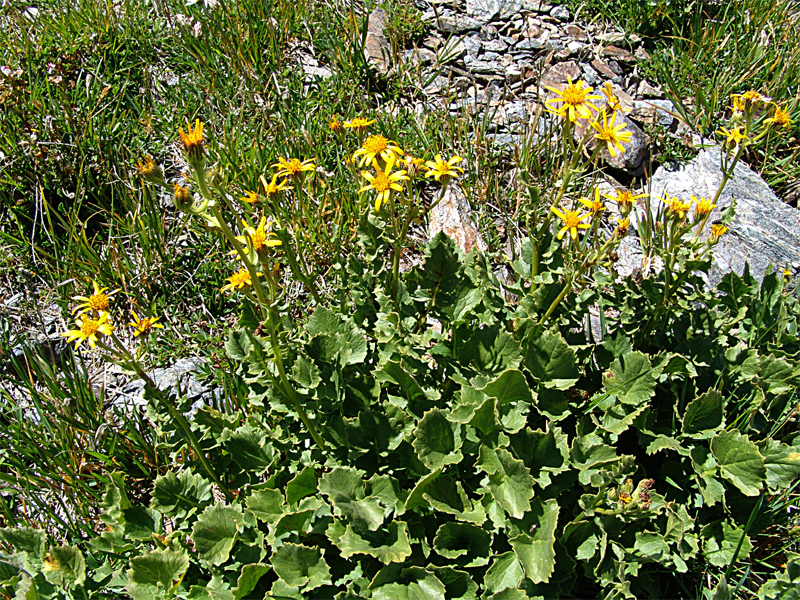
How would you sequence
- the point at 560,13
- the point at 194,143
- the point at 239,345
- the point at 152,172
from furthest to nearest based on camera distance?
the point at 560,13, the point at 239,345, the point at 152,172, the point at 194,143

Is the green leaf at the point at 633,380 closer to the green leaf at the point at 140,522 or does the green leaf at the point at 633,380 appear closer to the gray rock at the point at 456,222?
the gray rock at the point at 456,222

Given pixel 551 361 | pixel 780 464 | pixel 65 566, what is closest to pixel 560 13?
pixel 551 361

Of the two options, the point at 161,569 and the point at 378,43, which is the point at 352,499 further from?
the point at 378,43

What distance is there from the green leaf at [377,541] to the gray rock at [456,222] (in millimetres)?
1963

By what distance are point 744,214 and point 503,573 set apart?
3.08m

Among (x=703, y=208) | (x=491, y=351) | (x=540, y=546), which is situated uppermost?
(x=703, y=208)

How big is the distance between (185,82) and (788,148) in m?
4.55

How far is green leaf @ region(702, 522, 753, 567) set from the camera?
2457 mm

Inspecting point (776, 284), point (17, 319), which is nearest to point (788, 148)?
point (776, 284)

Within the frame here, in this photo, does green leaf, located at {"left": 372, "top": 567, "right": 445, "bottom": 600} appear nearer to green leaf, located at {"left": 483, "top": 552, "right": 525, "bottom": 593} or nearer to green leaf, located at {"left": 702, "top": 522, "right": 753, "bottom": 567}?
green leaf, located at {"left": 483, "top": 552, "right": 525, "bottom": 593}

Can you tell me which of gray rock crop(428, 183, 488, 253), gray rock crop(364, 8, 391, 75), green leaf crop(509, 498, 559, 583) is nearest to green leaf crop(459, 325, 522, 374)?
green leaf crop(509, 498, 559, 583)

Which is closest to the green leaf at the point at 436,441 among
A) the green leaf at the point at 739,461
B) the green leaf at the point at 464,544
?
the green leaf at the point at 464,544

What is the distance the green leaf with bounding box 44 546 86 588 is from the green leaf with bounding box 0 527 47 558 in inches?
5.6

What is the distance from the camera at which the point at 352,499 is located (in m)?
2.30
